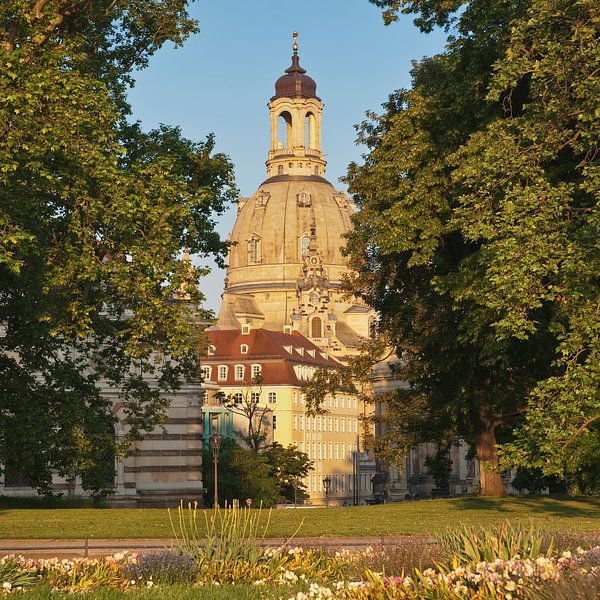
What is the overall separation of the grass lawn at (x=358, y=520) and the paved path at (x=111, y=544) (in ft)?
3.58

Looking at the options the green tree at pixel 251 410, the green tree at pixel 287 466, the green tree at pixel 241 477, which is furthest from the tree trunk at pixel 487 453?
the green tree at pixel 287 466

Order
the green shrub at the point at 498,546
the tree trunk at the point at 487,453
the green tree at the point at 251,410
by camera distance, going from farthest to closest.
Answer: the green tree at the point at 251,410 → the tree trunk at the point at 487,453 → the green shrub at the point at 498,546

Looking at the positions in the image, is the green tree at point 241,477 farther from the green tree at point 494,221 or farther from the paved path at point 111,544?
the paved path at point 111,544

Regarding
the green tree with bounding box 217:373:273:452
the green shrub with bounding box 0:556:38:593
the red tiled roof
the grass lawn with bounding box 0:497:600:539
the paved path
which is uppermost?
the red tiled roof

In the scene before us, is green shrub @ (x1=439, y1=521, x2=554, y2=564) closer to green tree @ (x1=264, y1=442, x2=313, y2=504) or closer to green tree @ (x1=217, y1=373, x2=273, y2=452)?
green tree @ (x1=217, y1=373, x2=273, y2=452)

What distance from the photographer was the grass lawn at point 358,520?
90.9ft

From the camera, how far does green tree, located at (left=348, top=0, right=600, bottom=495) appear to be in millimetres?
27594

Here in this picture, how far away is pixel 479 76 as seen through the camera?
A: 1373 inches

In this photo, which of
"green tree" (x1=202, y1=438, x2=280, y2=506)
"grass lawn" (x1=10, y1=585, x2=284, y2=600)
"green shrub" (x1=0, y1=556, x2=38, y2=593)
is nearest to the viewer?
"grass lawn" (x1=10, y1=585, x2=284, y2=600)

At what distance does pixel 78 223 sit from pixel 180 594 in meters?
14.6

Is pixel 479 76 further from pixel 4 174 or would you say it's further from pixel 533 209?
pixel 4 174

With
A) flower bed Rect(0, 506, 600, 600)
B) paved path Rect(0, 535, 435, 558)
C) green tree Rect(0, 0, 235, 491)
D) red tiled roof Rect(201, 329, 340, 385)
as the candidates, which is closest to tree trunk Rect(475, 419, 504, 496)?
green tree Rect(0, 0, 235, 491)

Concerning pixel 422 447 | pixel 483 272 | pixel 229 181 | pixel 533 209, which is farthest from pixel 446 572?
pixel 422 447

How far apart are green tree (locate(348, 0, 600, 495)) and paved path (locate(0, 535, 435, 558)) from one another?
493cm
